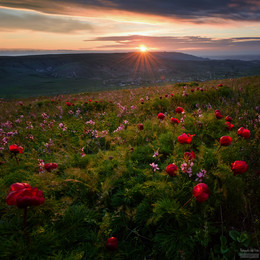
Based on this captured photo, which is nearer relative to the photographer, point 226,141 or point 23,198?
point 23,198

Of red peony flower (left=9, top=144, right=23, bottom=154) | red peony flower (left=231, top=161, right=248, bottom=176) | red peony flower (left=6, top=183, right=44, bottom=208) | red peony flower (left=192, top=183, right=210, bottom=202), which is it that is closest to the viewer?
red peony flower (left=6, top=183, right=44, bottom=208)

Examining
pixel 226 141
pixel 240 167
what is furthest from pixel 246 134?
pixel 240 167

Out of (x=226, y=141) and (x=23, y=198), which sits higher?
(x=226, y=141)

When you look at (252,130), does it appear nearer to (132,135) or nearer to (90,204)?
(132,135)

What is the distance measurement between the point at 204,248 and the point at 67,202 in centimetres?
168

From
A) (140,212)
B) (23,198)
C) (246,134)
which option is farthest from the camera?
(246,134)

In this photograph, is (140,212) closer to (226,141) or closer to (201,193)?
(201,193)

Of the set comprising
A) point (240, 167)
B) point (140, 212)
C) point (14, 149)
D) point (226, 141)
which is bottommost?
point (140, 212)

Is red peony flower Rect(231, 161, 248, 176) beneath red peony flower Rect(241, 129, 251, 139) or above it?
beneath

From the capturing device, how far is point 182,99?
7.09 m

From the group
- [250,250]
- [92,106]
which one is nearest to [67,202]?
[250,250]

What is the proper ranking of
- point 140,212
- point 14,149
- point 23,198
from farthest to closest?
point 14,149
point 140,212
point 23,198

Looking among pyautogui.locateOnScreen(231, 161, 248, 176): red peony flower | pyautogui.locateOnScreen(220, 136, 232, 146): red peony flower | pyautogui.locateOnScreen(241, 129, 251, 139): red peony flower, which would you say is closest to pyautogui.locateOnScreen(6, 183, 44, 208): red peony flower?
pyautogui.locateOnScreen(231, 161, 248, 176): red peony flower

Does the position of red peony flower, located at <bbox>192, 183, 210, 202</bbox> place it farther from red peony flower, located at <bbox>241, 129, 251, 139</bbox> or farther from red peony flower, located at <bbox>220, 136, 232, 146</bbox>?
red peony flower, located at <bbox>241, 129, 251, 139</bbox>
